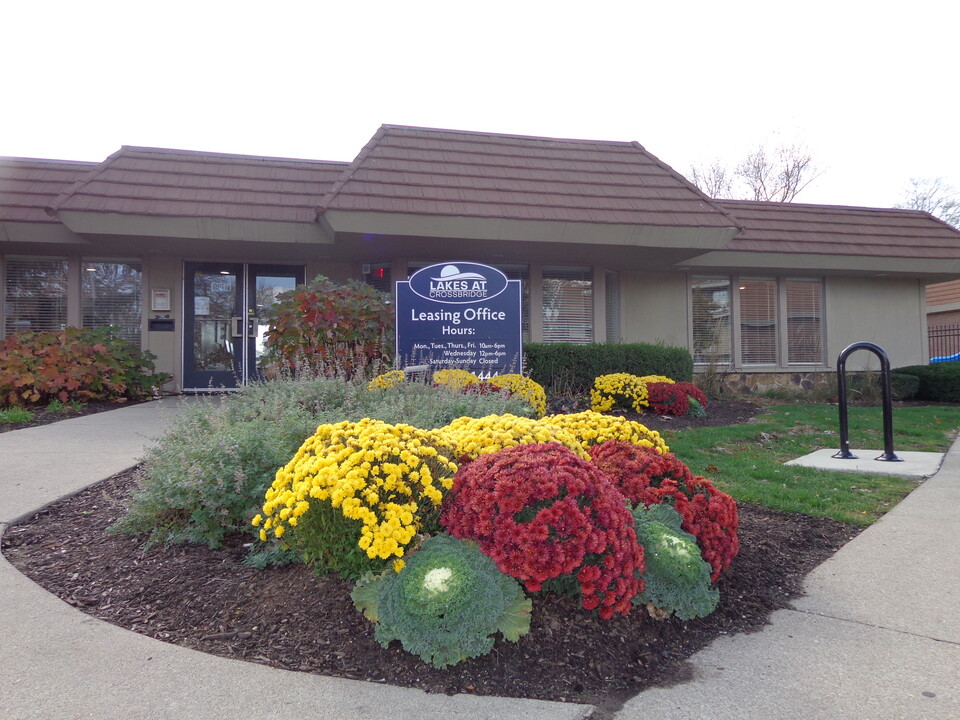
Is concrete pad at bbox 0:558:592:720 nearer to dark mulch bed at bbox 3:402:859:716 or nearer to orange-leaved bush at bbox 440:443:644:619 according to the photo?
dark mulch bed at bbox 3:402:859:716

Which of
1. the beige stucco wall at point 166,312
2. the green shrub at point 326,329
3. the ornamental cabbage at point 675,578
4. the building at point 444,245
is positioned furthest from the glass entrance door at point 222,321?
the ornamental cabbage at point 675,578

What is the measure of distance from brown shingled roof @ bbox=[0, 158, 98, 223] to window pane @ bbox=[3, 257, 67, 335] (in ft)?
3.98

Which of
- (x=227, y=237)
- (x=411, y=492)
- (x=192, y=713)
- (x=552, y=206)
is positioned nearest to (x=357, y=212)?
(x=227, y=237)

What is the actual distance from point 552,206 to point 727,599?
344 inches

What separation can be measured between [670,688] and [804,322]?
1442 centimetres

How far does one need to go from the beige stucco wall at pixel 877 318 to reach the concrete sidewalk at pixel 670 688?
13197 millimetres

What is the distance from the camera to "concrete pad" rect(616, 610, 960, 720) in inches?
86.2

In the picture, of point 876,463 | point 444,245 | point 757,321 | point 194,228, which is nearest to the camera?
point 876,463

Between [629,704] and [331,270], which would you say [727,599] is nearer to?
[629,704]

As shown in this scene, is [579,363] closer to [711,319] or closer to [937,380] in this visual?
[711,319]

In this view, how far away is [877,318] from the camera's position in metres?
15.5

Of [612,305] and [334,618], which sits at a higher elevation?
[612,305]

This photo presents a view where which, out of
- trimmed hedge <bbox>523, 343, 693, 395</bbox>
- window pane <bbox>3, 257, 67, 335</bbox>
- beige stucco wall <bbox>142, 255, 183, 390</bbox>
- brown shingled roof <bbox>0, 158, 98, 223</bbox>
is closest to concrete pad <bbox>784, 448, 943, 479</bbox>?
trimmed hedge <bbox>523, 343, 693, 395</bbox>

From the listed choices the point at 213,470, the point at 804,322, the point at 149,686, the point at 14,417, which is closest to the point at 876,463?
the point at 213,470
